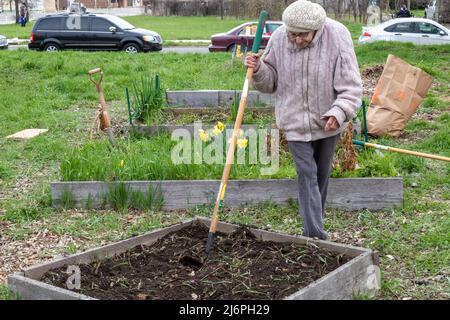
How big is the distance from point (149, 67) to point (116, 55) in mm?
2818

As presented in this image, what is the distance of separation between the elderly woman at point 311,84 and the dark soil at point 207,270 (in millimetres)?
453

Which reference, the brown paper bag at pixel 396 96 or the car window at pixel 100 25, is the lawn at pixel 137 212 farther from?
the car window at pixel 100 25

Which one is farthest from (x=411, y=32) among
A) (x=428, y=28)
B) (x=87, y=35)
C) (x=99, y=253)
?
(x=99, y=253)

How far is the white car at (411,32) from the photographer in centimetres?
2253

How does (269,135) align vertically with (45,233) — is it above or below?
above

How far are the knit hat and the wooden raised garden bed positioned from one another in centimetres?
137

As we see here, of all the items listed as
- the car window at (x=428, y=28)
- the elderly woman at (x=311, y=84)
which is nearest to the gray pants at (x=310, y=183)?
the elderly woman at (x=311, y=84)

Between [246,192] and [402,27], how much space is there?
17.9 m

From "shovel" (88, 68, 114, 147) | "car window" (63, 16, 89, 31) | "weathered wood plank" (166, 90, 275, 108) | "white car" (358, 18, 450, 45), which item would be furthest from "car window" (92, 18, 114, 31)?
"shovel" (88, 68, 114, 147)

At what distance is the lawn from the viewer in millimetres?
5282

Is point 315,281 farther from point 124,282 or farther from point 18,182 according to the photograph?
point 18,182

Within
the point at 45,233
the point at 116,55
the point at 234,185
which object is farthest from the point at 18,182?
the point at 116,55

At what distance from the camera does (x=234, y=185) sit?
6.39 m

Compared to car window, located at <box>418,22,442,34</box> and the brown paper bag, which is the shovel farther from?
car window, located at <box>418,22,442,34</box>
